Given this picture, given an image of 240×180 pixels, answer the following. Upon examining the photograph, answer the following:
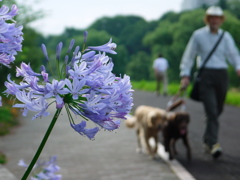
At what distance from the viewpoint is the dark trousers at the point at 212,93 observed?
8578 mm

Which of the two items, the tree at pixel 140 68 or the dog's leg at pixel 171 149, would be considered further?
the tree at pixel 140 68

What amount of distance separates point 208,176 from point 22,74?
20.3 feet

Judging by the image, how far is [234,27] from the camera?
5469 cm

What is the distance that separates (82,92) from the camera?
4.27ft

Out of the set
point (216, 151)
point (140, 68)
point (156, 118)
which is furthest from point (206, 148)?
point (140, 68)

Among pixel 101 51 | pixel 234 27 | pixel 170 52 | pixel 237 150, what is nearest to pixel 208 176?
pixel 237 150

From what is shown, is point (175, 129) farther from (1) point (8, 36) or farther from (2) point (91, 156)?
(1) point (8, 36)

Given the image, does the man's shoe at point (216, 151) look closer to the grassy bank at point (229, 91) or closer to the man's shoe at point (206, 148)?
the man's shoe at point (206, 148)

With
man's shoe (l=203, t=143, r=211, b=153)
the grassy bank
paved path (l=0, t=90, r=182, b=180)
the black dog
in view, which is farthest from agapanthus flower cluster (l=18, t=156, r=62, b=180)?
the grassy bank

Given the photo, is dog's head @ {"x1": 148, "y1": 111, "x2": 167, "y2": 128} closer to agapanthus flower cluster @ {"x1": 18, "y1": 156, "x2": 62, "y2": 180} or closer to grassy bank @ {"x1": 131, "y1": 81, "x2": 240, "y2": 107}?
agapanthus flower cluster @ {"x1": 18, "y1": 156, "x2": 62, "y2": 180}

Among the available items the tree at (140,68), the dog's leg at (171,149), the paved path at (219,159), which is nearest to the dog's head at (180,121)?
the dog's leg at (171,149)

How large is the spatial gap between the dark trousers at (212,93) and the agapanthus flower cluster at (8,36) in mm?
7399

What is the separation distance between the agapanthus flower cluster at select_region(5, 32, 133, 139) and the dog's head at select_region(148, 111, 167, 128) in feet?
23.8

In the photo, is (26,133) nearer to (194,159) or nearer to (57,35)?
(194,159)
